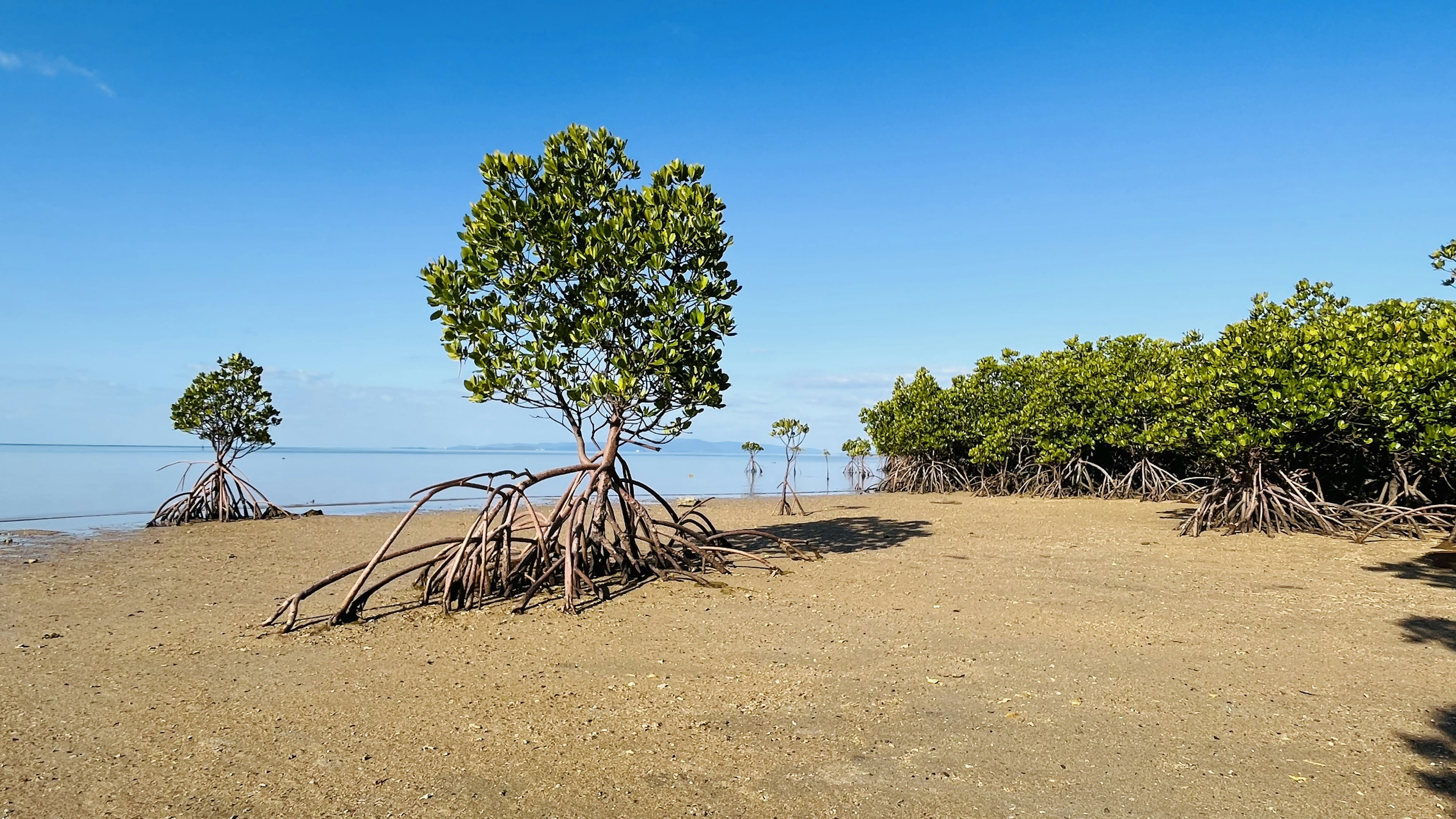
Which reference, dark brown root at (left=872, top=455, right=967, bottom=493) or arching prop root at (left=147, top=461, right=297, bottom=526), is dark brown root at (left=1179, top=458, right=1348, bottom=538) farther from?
arching prop root at (left=147, top=461, right=297, bottom=526)

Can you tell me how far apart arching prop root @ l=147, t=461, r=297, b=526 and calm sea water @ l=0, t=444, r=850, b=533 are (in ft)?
2.39

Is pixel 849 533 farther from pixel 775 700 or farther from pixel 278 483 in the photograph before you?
pixel 278 483

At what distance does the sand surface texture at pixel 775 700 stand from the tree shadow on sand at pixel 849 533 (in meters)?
2.44

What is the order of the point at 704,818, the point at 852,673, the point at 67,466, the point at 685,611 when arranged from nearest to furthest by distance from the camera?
the point at 704,818 < the point at 852,673 < the point at 685,611 < the point at 67,466

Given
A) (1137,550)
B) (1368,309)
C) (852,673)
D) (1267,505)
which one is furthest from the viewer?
(1368,309)

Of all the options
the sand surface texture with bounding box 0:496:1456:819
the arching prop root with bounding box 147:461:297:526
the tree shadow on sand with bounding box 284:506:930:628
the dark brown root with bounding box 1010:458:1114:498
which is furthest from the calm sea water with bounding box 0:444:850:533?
the dark brown root with bounding box 1010:458:1114:498

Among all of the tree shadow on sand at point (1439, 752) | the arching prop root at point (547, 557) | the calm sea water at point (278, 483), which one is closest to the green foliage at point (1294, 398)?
the tree shadow on sand at point (1439, 752)

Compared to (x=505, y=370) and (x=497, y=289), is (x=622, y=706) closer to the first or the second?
(x=505, y=370)

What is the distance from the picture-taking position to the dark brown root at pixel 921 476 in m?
25.1

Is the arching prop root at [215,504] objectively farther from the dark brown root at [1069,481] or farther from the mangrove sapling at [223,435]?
the dark brown root at [1069,481]

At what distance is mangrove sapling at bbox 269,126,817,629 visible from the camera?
8.21 metres

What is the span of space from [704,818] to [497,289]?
6.40 metres

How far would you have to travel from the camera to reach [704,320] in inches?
339

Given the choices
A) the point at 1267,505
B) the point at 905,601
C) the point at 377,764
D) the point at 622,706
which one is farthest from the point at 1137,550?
the point at 377,764
